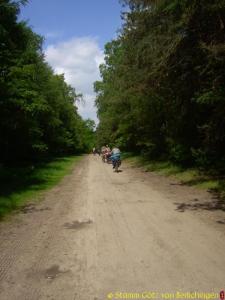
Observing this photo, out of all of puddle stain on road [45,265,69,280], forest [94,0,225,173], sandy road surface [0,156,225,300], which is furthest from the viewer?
forest [94,0,225,173]

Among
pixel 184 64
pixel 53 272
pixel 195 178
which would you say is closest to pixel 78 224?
pixel 53 272

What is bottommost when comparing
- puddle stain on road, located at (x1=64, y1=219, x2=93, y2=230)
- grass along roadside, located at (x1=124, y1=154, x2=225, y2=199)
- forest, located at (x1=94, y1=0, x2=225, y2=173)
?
puddle stain on road, located at (x1=64, y1=219, x2=93, y2=230)

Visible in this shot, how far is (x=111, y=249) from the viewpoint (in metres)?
7.95

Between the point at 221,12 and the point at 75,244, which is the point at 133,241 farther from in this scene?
the point at 221,12

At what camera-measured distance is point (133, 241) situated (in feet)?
27.9

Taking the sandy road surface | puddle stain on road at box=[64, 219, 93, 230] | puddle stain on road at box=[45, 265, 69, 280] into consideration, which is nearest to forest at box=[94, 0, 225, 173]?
the sandy road surface

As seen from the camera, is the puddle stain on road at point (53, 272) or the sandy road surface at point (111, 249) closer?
the sandy road surface at point (111, 249)

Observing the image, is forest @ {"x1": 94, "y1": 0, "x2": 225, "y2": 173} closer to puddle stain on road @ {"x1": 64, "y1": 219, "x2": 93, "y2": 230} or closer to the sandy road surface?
the sandy road surface

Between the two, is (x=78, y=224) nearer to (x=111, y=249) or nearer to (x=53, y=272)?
(x=111, y=249)

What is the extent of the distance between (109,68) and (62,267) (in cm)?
5035

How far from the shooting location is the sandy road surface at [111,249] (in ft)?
19.6

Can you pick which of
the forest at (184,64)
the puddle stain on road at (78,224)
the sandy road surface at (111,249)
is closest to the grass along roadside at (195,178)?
the forest at (184,64)

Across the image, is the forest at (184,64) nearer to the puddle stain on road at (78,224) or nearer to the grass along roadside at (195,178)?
the grass along roadside at (195,178)

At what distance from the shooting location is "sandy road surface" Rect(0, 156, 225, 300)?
598cm
